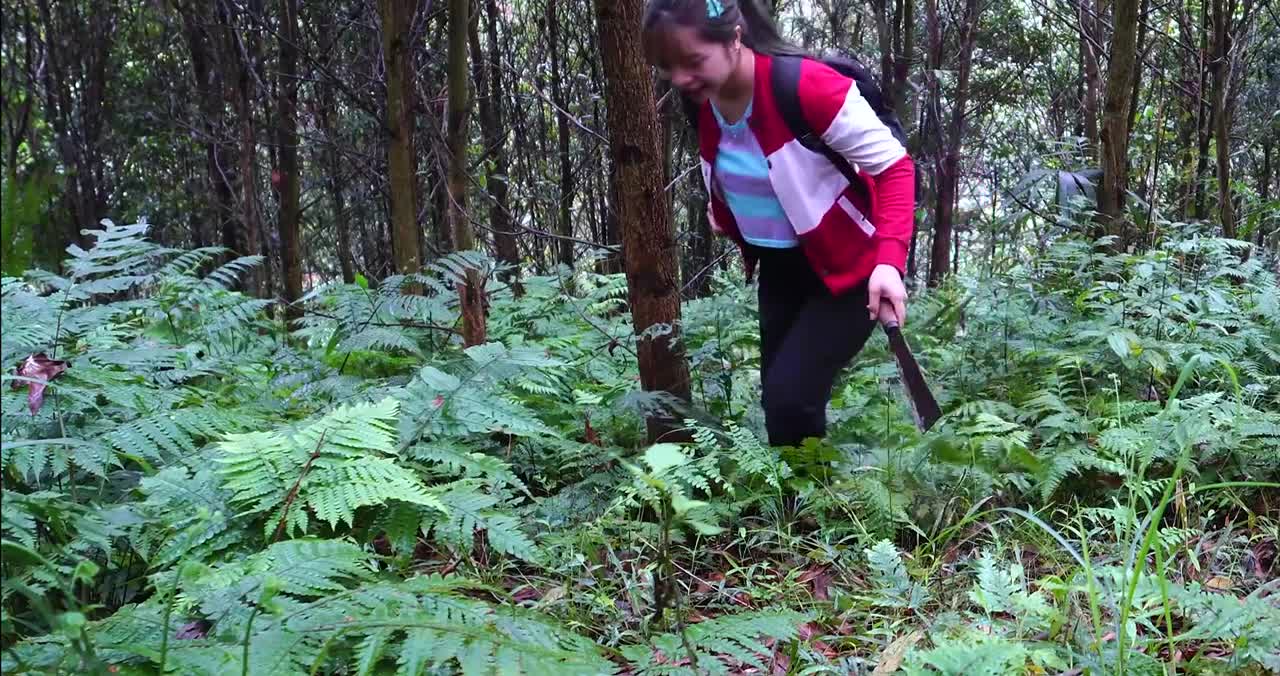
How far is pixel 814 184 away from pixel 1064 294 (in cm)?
237

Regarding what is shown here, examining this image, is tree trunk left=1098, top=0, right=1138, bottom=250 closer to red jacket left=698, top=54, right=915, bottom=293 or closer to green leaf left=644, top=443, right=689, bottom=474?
red jacket left=698, top=54, right=915, bottom=293

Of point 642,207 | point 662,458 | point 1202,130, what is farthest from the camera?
point 1202,130

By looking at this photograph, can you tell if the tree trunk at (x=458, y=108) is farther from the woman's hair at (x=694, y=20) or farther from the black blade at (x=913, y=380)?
the black blade at (x=913, y=380)

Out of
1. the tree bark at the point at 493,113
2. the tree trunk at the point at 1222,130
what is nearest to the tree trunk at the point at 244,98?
the tree bark at the point at 493,113

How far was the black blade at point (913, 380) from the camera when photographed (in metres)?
2.54

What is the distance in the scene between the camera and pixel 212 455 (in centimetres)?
220

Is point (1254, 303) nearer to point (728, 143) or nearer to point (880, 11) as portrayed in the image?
point (728, 143)

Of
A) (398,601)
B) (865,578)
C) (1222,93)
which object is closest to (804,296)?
(865,578)

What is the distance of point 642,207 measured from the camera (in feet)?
9.93

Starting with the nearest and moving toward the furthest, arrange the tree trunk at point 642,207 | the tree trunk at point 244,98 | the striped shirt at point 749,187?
1. the striped shirt at point 749,187
2. the tree trunk at point 642,207
3. the tree trunk at point 244,98

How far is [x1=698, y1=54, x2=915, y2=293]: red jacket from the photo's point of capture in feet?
8.29

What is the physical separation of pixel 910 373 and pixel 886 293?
269 millimetres

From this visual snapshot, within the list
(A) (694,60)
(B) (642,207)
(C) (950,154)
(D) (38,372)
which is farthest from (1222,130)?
(D) (38,372)

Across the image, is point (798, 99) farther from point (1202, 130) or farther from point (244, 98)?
point (244, 98)
